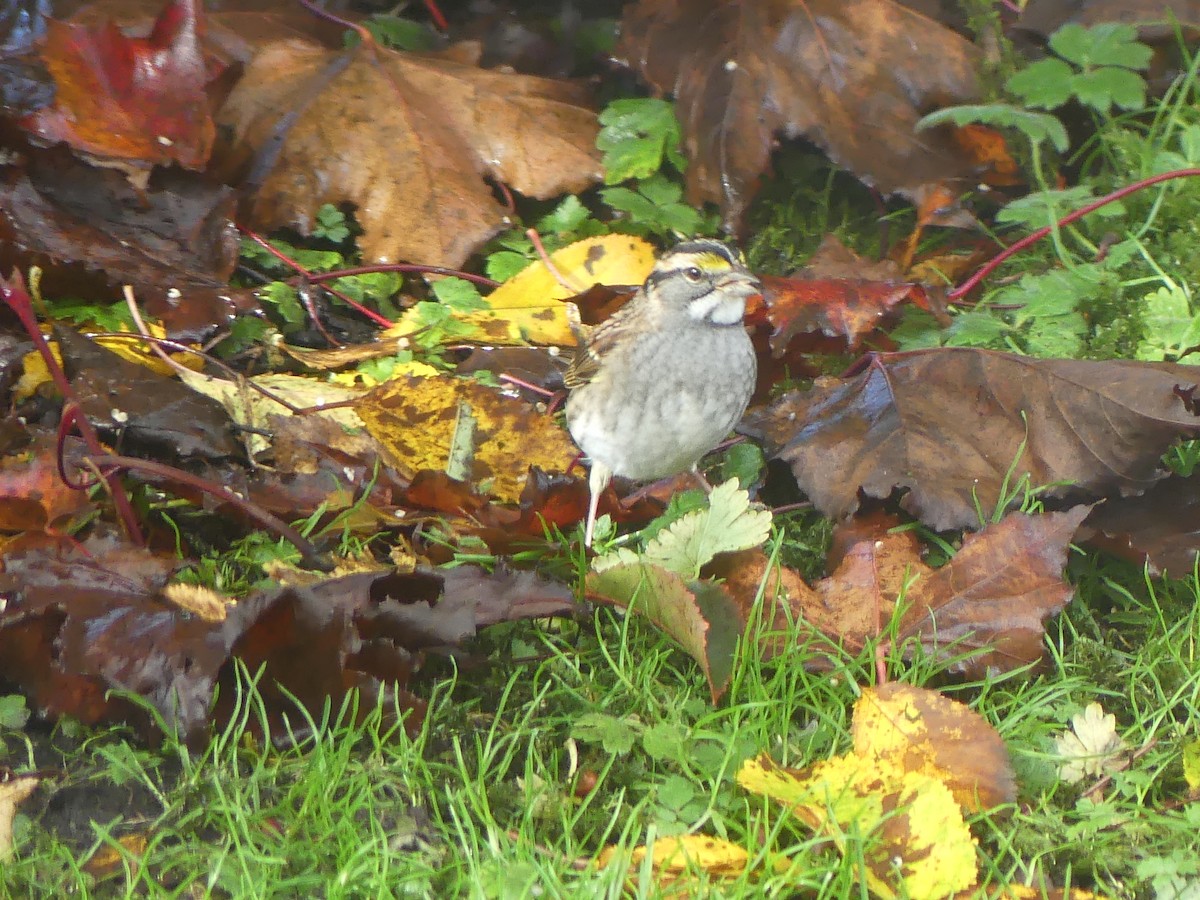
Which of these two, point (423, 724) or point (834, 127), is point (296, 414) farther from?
point (834, 127)

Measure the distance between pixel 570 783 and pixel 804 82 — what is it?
2.86 m

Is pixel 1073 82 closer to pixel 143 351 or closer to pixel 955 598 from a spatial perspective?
pixel 955 598

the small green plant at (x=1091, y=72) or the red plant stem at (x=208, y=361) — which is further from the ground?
the small green plant at (x=1091, y=72)

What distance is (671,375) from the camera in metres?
3.58

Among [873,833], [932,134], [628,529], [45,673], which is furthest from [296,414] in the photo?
[932,134]

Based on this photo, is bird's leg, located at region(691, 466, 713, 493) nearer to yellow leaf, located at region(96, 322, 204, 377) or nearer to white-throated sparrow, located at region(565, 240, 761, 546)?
white-throated sparrow, located at region(565, 240, 761, 546)

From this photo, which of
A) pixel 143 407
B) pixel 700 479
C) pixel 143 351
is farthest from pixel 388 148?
pixel 700 479

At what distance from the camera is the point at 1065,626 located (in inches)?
122

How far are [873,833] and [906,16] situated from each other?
3310 millimetres

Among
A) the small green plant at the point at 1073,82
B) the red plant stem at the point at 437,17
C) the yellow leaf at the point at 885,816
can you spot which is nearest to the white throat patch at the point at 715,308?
the small green plant at the point at 1073,82

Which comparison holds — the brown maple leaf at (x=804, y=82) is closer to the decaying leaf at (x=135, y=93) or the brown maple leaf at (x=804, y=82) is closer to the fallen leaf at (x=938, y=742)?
the decaying leaf at (x=135, y=93)

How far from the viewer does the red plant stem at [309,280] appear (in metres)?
4.34

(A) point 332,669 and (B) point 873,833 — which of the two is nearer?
(B) point 873,833

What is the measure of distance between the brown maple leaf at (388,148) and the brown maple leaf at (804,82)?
481mm
